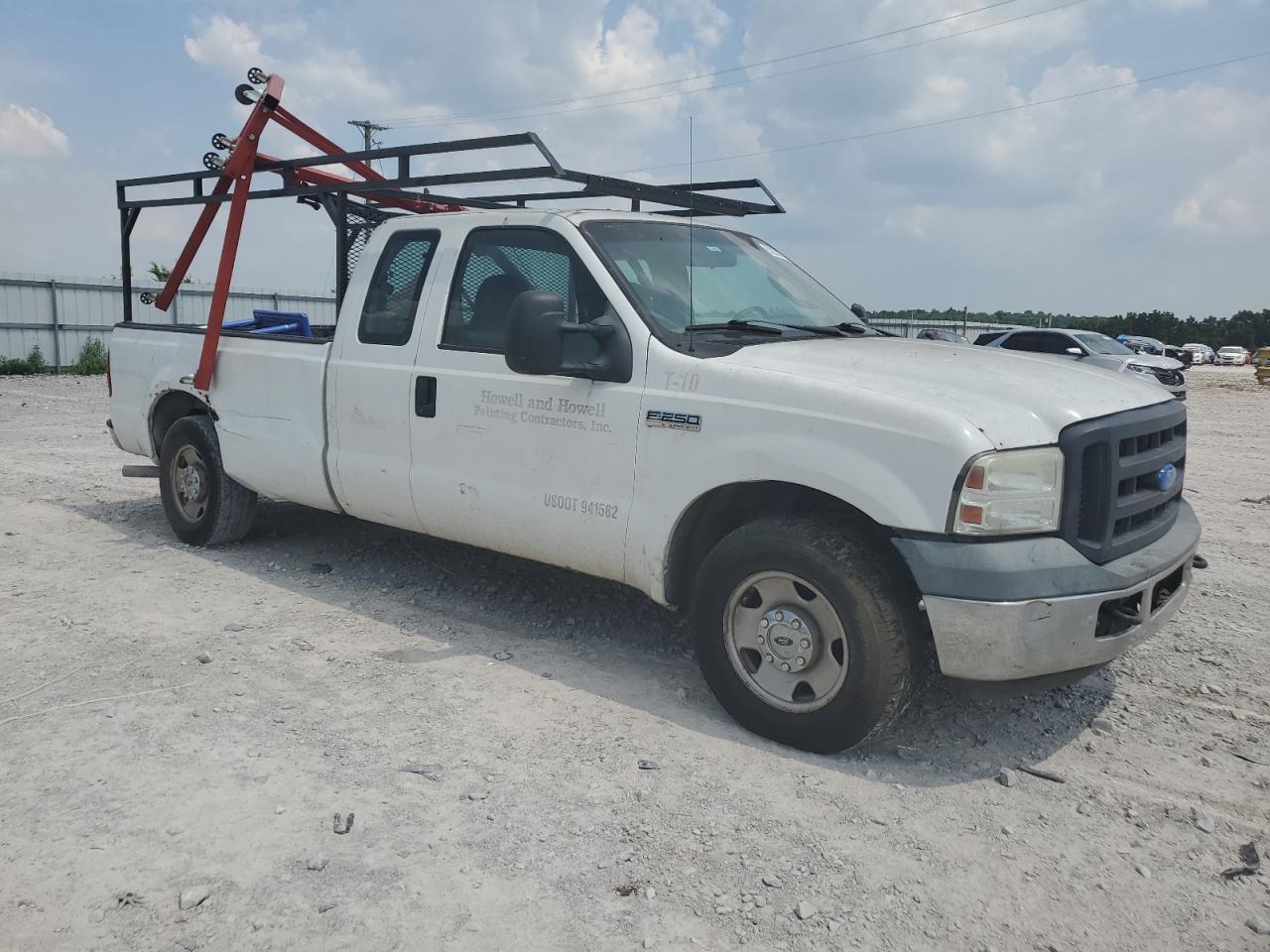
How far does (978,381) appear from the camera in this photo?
140 inches

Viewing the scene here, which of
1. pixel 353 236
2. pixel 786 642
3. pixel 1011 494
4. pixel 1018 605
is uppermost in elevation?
pixel 353 236

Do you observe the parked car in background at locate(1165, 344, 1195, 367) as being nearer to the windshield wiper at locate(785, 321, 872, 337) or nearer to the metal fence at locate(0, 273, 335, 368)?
the metal fence at locate(0, 273, 335, 368)

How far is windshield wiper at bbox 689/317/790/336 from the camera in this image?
4.22 metres

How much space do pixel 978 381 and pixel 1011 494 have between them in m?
0.52

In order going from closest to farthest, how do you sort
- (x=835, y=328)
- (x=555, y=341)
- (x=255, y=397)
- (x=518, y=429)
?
(x=555, y=341)
(x=518, y=429)
(x=835, y=328)
(x=255, y=397)

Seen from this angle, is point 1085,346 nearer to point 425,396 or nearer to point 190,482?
point 190,482

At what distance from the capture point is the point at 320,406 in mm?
5406

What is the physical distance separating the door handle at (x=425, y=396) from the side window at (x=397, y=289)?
286 millimetres

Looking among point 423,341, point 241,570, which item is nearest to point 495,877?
point 423,341

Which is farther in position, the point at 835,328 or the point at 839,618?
the point at 835,328

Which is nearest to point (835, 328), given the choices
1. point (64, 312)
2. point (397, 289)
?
point (397, 289)

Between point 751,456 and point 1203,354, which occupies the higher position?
point 1203,354

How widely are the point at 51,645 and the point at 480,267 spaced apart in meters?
2.65

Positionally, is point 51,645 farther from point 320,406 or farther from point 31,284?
point 31,284
